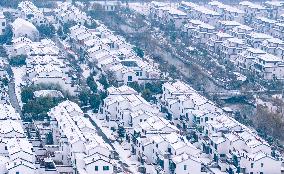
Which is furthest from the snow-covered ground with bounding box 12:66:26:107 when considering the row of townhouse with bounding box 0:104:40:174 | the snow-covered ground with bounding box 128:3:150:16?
the snow-covered ground with bounding box 128:3:150:16

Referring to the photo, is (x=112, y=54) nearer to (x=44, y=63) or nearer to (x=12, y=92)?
(x=44, y=63)

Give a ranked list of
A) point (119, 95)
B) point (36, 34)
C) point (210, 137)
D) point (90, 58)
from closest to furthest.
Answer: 1. point (210, 137)
2. point (119, 95)
3. point (90, 58)
4. point (36, 34)

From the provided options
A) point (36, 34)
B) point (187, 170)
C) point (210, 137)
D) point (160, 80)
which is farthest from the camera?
point (36, 34)

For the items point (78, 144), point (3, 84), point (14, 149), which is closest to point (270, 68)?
point (3, 84)

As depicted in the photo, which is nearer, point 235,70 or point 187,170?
point 187,170

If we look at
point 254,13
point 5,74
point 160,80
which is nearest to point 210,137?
point 160,80

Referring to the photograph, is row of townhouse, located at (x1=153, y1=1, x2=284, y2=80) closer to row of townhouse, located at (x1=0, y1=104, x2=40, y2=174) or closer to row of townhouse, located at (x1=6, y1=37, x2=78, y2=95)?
row of townhouse, located at (x1=6, y1=37, x2=78, y2=95)

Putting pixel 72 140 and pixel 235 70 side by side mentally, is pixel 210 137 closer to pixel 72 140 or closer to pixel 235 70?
pixel 72 140

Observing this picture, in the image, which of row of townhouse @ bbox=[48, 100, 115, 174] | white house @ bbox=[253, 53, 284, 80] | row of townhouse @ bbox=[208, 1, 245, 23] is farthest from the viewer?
row of townhouse @ bbox=[208, 1, 245, 23]
